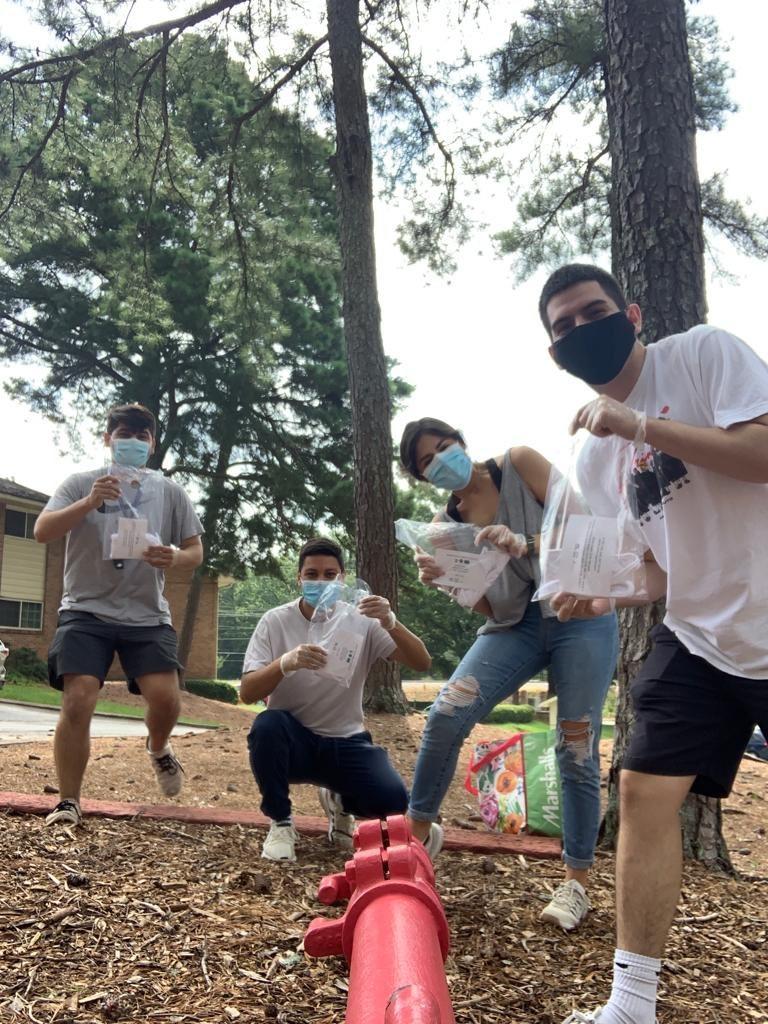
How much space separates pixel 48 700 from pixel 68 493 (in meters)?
14.7

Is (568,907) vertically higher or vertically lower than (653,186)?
lower

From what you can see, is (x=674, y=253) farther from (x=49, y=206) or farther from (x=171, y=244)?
(x=171, y=244)

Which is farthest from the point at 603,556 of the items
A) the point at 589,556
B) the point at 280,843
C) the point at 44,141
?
the point at 44,141

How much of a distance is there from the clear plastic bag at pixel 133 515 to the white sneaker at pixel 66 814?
1.05 m

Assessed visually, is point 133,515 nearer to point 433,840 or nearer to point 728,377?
point 433,840

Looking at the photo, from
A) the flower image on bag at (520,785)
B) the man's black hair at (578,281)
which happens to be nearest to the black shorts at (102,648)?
the flower image on bag at (520,785)

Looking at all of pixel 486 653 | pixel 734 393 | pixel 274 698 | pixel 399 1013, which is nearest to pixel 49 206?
pixel 274 698

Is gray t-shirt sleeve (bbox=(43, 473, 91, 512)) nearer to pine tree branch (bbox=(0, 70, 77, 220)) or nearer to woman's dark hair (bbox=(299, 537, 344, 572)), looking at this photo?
woman's dark hair (bbox=(299, 537, 344, 572))

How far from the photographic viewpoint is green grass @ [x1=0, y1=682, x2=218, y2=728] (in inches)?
569

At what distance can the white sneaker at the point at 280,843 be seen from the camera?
325 centimetres

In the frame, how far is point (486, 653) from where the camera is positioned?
3.05 metres

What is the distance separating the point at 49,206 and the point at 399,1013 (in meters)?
10.2

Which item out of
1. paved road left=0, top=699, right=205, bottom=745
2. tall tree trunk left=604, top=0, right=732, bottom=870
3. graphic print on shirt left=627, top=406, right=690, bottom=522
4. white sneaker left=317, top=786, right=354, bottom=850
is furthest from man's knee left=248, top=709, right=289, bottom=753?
paved road left=0, top=699, right=205, bottom=745

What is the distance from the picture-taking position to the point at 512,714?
23297mm
